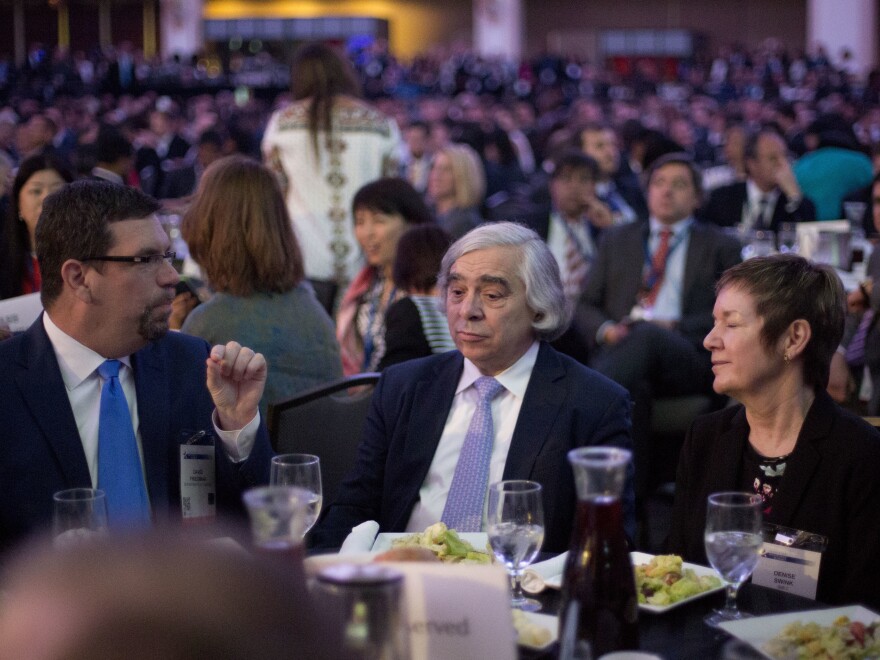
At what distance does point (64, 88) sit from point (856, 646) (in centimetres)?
1995

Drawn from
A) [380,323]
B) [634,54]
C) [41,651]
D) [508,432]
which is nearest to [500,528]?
[508,432]

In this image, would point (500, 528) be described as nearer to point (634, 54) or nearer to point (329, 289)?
Result: point (329, 289)

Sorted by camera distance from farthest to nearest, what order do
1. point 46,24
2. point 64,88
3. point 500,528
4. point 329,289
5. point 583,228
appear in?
point 46,24 → point 64,88 → point 583,228 → point 329,289 → point 500,528

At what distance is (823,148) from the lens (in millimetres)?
7562

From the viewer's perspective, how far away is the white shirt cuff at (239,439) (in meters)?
2.25

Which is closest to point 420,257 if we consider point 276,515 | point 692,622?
point 692,622

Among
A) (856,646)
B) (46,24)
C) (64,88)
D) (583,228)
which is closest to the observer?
(856,646)

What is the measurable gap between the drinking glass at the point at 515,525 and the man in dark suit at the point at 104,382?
0.68 meters

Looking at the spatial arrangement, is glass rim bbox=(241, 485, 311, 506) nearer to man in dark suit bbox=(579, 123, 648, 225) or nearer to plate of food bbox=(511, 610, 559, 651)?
plate of food bbox=(511, 610, 559, 651)

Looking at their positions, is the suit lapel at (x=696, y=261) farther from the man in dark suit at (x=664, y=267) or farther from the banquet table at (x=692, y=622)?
the banquet table at (x=692, y=622)

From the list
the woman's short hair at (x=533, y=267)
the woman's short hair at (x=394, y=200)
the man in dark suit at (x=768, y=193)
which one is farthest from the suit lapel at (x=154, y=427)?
the man in dark suit at (x=768, y=193)

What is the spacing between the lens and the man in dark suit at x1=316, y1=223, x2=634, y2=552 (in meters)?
2.39

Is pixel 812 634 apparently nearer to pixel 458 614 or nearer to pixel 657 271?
pixel 458 614

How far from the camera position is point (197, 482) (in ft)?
7.25
